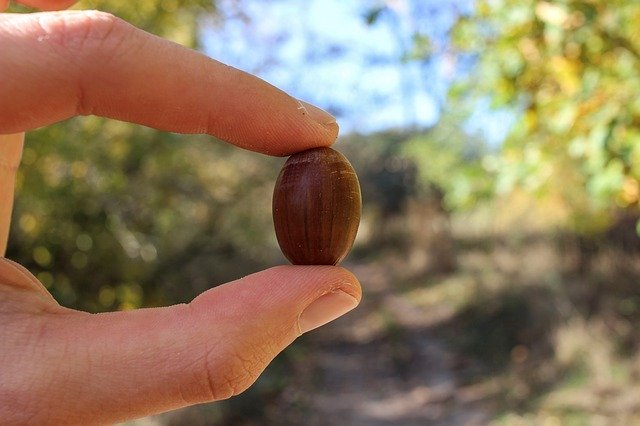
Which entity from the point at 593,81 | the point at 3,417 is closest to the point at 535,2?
the point at 593,81

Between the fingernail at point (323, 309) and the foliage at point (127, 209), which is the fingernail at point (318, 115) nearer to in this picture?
the fingernail at point (323, 309)

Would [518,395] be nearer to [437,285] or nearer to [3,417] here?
[437,285]

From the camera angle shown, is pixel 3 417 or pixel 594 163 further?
pixel 594 163

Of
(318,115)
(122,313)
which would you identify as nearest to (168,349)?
(122,313)

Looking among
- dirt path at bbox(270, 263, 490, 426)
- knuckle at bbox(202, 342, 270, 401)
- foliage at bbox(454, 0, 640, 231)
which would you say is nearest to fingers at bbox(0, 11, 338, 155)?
knuckle at bbox(202, 342, 270, 401)

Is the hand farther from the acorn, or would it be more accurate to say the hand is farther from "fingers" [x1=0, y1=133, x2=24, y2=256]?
"fingers" [x1=0, y1=133, x2=24, y2=256]

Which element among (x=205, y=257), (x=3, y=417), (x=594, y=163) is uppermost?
(x=594, y=163)

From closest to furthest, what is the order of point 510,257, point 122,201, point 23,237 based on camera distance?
point 23,237 < point 122,201 < point 510,257
